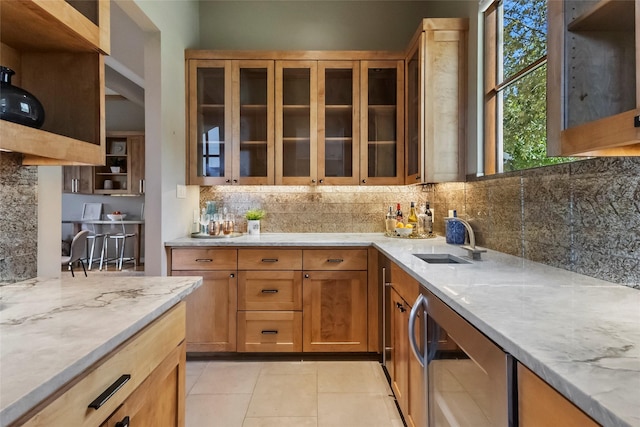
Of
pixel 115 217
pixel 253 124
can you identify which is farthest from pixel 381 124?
pixel 115 217

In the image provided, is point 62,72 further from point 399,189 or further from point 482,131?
point 399,189

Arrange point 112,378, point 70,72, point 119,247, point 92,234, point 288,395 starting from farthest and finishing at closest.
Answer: point 119,247 < point 92,234 < point 288,395 < point 70,72 < point 112,378

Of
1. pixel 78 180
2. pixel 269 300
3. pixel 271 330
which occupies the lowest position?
pixel 271 330

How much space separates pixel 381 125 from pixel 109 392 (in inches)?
107

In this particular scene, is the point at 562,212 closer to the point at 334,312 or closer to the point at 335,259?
the point at 335,259

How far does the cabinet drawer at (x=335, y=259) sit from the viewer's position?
2543 millimetres

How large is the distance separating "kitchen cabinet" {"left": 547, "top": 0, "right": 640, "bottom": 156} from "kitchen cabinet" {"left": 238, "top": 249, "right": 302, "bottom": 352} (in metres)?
1.93

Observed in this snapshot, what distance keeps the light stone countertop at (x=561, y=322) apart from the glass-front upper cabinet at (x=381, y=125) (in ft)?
4.78

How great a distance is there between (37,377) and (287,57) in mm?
2843

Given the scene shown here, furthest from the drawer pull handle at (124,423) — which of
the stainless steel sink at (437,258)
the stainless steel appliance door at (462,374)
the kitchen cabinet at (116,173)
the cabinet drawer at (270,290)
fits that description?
the kitchen cabinet at (116,173)

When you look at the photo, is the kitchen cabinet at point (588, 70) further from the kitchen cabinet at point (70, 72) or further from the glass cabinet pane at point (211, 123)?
the glass cabinet pane at point (211, 123)

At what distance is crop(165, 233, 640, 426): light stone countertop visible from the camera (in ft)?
1.72

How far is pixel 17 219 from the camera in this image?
1220 millimetres

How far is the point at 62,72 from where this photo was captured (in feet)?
3.89
